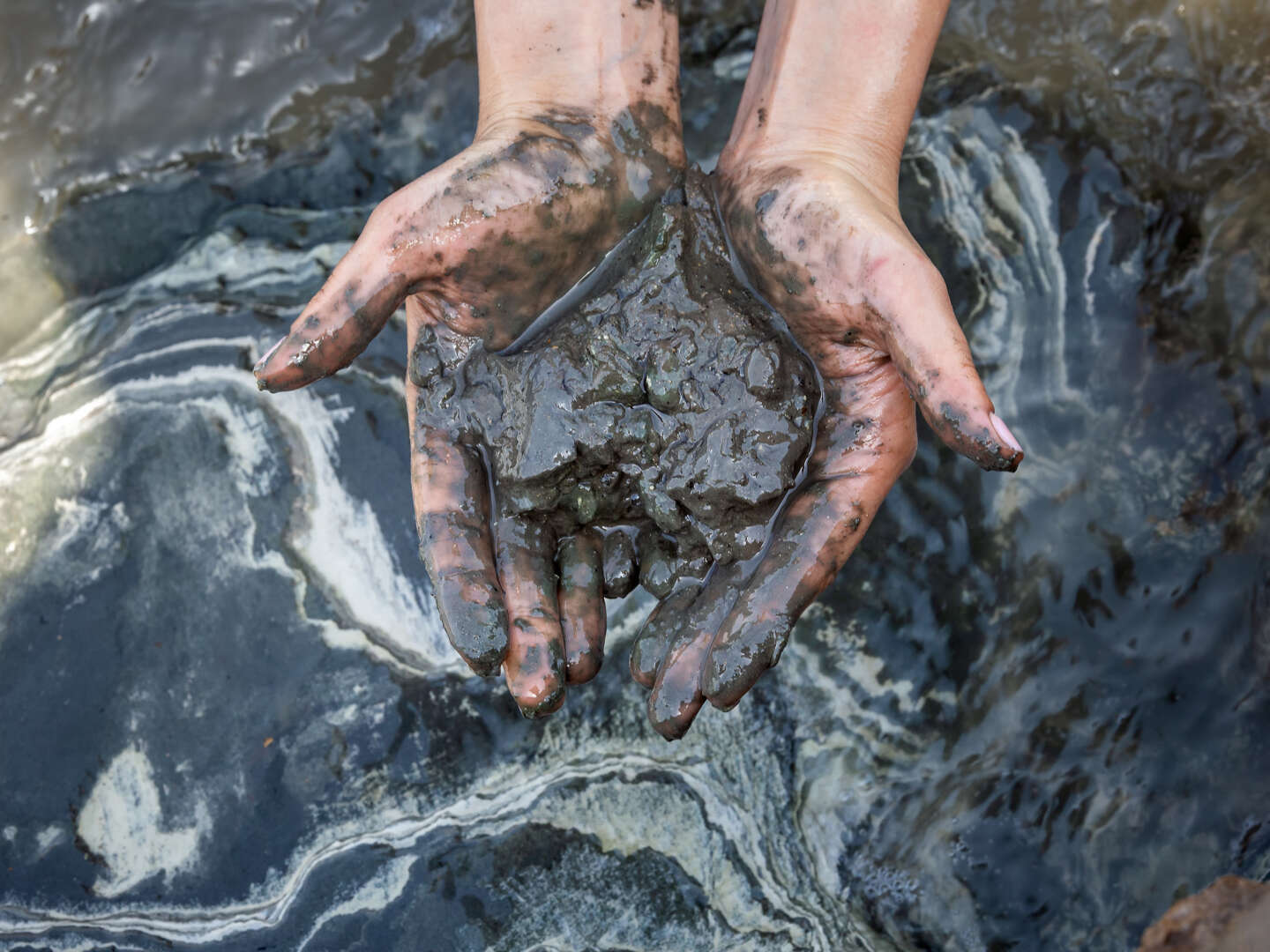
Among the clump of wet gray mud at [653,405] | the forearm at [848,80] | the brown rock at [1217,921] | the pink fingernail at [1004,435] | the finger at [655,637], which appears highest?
the forearm at [848,80]

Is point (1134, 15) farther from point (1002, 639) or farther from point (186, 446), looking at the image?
point (186, 446)

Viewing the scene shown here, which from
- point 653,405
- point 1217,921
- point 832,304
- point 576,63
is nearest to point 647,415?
point 653,405

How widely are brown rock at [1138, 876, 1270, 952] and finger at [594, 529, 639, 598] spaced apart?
1207 mm

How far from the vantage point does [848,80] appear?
80.4 inches

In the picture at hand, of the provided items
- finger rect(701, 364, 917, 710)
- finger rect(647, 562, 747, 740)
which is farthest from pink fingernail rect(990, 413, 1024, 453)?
finger rect(647, 562, 747, 740)

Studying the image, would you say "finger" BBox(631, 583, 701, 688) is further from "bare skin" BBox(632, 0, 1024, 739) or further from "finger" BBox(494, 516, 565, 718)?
"finger" BBox(494, 516, 565, 718)

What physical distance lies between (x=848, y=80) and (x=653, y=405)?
840mm

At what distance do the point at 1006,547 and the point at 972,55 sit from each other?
1.21 meters

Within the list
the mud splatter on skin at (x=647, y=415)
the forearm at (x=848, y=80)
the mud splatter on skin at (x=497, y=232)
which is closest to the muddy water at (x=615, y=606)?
the forearm at (x=848, y=80)

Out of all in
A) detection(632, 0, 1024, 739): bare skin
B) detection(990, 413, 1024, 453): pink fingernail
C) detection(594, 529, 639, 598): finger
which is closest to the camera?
detection(990, 413, 1024, 453): pink fingernail

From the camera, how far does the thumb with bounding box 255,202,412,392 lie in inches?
63.5

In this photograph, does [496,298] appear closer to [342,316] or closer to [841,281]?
[342,316]

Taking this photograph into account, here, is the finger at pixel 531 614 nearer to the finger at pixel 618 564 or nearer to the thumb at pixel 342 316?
the finger at pixel 618 564

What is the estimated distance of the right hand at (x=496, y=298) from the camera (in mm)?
1681
